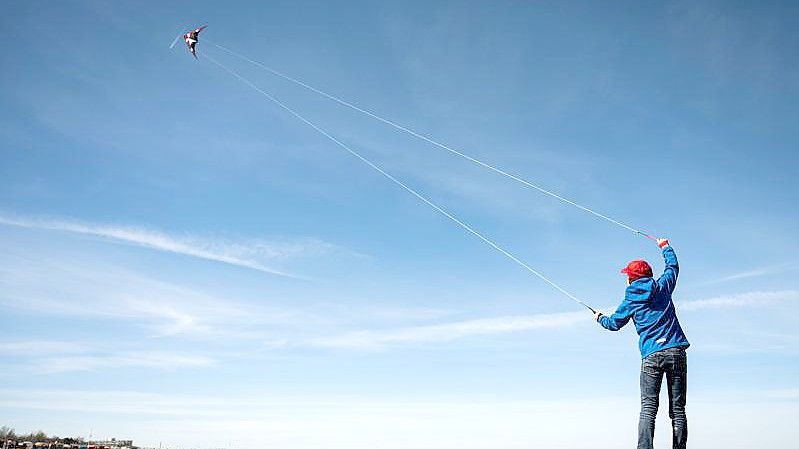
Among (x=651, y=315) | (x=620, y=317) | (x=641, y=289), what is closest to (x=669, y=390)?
(x=651, y=315)

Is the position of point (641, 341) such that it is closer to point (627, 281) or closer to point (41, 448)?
point (627, 281)

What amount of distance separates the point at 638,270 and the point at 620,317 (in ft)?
2.82

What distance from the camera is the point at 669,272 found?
9688mm

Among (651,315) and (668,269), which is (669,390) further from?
(668,269)

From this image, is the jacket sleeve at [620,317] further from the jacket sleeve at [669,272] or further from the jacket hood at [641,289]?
the jacket sleeve at [669,272]

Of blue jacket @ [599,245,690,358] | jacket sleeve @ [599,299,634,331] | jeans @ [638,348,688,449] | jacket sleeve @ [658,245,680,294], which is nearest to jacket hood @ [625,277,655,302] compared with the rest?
blue jacket @ [599,245,690,358]

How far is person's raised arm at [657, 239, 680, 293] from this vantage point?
30.9 feet

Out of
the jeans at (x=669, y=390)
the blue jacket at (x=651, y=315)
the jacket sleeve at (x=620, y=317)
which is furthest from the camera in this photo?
the jacket sleeve at (x=620, y=317)

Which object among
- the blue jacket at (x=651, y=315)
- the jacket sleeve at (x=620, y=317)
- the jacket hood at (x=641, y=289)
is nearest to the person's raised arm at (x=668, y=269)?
the blue jacket at (x=651, y=315)

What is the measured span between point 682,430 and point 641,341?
1.46 m

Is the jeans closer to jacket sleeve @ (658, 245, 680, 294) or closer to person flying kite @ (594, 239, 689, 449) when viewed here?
person flying kite @ (594, 239, 689, 449)

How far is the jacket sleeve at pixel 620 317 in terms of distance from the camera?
30.7ft

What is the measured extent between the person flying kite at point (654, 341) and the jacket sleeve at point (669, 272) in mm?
17

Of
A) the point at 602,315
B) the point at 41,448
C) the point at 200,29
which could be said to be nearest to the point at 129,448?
the point at 41,448
